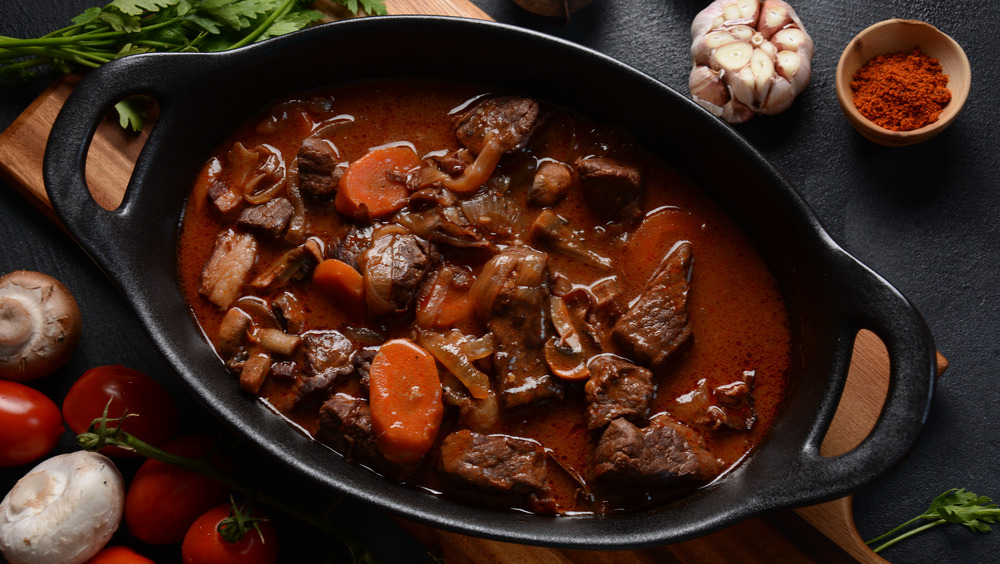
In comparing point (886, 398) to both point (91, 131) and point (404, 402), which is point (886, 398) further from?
point (91, 131)

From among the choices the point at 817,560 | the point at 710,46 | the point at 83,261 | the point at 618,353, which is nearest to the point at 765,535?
the point at 817,560

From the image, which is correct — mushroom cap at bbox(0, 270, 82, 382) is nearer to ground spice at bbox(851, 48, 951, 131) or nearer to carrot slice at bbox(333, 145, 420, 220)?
carrot slice at bbox(333, 145, 420, 220)

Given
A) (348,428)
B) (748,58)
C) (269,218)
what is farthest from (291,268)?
(748,58)

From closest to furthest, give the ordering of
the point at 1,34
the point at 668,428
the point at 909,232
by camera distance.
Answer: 1. the point at 668,428
2. the point at 909,232
3. the point at 1,34

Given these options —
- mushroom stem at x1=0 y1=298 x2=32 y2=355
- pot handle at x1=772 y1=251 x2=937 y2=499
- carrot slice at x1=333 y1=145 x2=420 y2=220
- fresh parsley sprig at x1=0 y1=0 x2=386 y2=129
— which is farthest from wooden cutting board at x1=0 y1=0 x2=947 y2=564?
fresh parsley sprig at x1=0 y1=0 x2=386 y2=129

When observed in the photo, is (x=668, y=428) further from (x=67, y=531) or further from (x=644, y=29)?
(x=67, y=531)

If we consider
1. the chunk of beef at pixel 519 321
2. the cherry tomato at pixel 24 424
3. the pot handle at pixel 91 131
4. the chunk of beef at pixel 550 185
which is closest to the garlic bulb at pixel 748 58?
the chunk of beef at pixel 550 185
